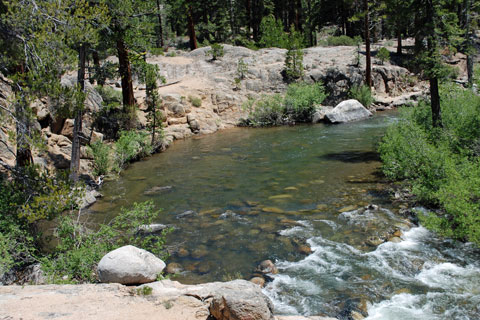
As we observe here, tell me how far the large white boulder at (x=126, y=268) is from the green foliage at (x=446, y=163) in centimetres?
484

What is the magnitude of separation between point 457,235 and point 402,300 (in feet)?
5.85

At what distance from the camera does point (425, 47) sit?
11500 millimetres

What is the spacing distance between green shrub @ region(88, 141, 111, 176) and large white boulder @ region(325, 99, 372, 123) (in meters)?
13.5

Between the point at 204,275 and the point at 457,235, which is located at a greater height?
the point at 457,235

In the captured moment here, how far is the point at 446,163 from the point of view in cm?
800

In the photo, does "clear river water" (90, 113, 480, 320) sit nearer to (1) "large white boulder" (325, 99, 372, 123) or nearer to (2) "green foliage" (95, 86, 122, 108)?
(2) "green foliage" (95, 86, 122, 108)

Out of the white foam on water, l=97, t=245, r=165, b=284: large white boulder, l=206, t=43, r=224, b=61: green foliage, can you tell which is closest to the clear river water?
the white foam on water

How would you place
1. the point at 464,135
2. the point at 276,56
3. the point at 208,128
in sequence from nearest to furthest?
the point at 464,135, the point at 208,128, the point at 276,56

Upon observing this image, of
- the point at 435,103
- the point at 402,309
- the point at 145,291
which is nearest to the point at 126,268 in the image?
the point at 145,291

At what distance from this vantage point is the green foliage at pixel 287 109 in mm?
23391

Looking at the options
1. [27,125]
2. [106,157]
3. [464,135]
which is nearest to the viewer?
[27,125]

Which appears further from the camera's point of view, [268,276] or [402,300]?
[268,276]

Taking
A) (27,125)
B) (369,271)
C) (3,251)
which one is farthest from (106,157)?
(369,271)

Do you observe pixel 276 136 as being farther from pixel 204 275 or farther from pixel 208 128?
pixel 204 275
